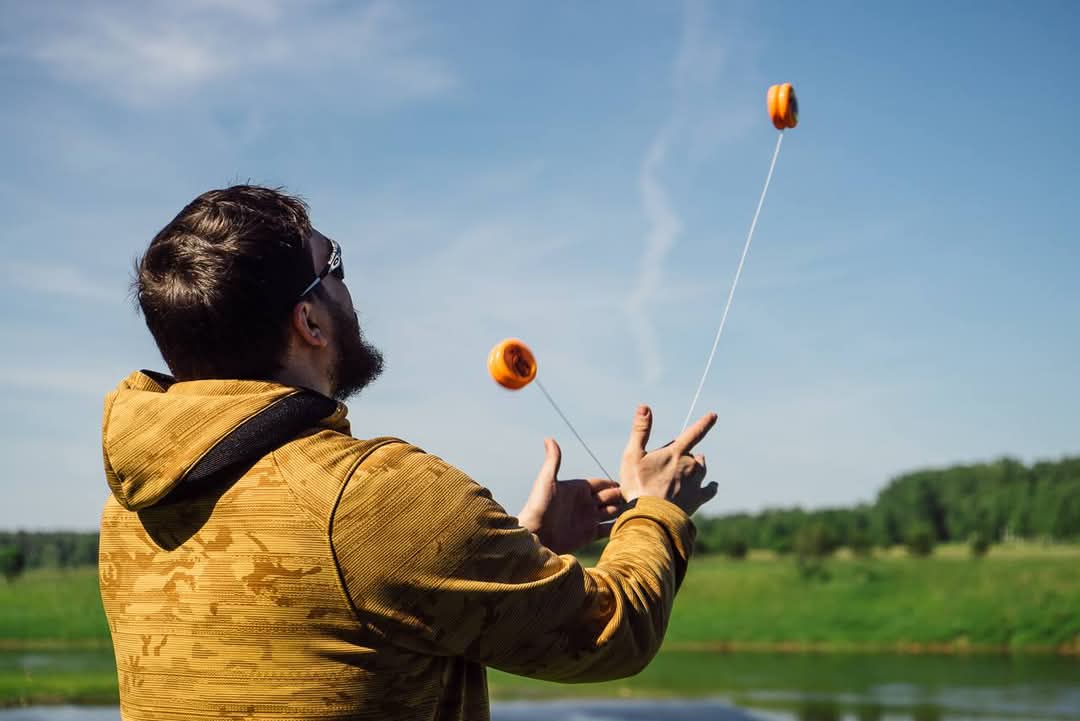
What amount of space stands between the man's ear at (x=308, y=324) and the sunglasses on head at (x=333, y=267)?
0.04m

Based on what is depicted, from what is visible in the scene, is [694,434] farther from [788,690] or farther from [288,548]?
[788,690]

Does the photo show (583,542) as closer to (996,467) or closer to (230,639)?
(230,639)

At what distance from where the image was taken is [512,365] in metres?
2.80

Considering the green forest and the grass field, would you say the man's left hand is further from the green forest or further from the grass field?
the green forest

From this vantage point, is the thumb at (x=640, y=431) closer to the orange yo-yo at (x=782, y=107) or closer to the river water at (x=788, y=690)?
the orange yo-yo at (x=782, y=107)

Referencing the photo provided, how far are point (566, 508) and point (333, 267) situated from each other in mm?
836

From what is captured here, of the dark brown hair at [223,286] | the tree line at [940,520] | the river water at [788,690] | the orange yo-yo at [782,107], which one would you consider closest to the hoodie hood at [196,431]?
the dark brown hair at [223,286]

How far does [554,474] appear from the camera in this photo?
8.73ft

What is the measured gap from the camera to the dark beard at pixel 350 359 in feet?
7.64

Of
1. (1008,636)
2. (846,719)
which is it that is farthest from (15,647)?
(1008,636)

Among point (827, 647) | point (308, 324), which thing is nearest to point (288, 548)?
point (308, 324)

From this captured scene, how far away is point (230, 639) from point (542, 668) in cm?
57

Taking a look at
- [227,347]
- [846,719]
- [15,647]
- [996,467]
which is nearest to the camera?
[227,347]

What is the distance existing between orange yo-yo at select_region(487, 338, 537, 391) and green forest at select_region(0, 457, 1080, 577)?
4153 centimetres
